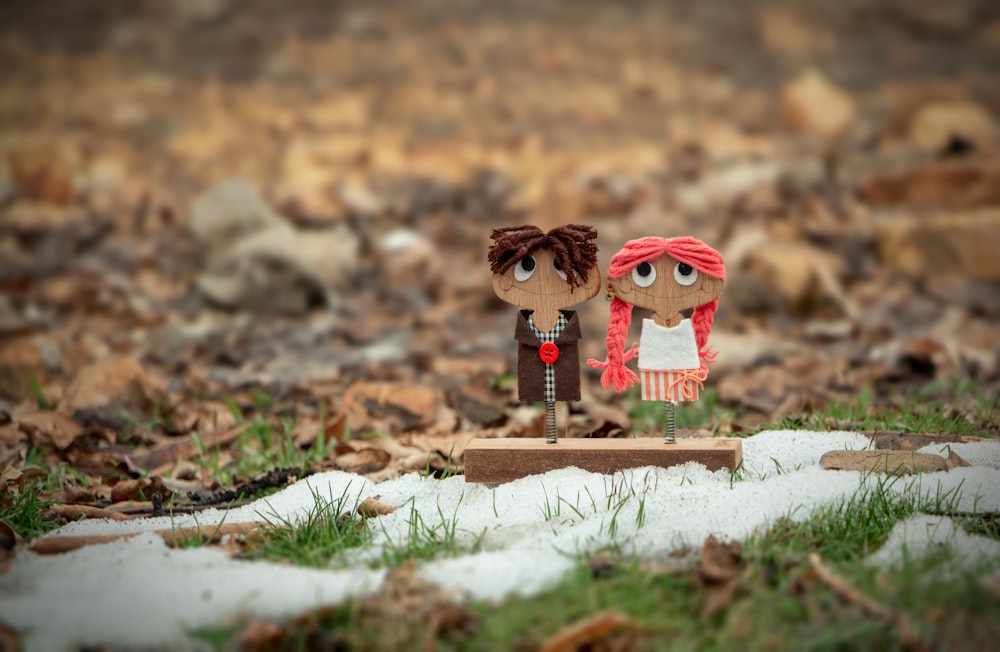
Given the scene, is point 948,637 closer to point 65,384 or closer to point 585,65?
point 65,384

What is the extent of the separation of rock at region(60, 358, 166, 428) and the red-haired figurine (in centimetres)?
225

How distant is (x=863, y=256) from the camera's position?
6898 mm

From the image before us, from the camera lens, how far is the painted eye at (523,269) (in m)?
2.82

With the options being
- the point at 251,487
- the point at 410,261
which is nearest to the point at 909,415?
the point at 251,487

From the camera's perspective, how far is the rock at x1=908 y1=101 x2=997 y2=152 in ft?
23.8

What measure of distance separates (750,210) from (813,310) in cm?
120

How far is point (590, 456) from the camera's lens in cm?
273

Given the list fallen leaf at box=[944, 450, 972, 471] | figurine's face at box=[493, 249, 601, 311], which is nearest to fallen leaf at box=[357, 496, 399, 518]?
figurine's face at box=[493, 249, 601, 311]

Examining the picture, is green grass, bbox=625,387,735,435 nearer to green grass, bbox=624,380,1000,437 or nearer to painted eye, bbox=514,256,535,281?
green grass, bbox=624,380,1000,437

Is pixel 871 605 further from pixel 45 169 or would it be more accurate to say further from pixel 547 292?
pixel 45 169

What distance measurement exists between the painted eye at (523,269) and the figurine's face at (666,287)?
246 mm

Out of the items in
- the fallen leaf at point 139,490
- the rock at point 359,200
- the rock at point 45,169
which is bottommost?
the fallen leaf at point 139,490

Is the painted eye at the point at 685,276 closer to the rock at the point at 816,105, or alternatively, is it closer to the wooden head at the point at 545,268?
the wooden head at the point at 545,268

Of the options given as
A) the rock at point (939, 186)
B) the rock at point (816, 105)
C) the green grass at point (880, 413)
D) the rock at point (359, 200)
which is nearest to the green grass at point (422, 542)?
the green grass at point (880, 413)
